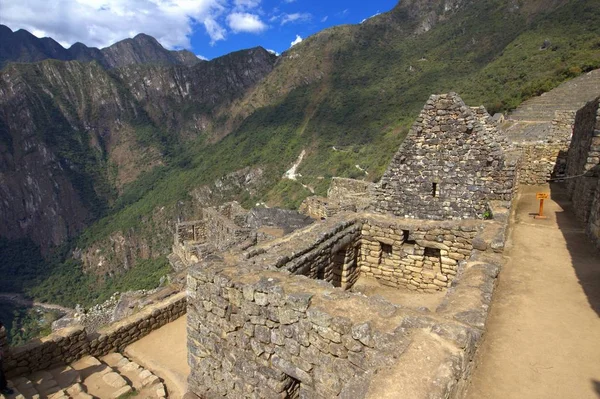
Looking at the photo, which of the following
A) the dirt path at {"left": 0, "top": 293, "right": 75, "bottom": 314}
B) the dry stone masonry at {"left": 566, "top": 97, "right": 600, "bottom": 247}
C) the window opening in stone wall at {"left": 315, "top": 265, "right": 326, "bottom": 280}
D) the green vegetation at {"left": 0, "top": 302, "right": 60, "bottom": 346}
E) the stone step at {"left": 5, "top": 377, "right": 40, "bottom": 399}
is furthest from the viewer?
the dirt path at {"left": 0, "top": 293, "right": 75, "bottom": 314}

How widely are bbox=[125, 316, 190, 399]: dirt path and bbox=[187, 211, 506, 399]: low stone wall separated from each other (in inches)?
110

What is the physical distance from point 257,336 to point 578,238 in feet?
22.3

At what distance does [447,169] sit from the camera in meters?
7.13

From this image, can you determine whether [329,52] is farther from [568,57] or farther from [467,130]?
[467,130]

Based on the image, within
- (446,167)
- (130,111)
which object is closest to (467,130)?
(446,167)

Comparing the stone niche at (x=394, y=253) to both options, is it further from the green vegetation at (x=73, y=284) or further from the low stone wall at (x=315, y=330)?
the green vegetation at (x=73, y=284)

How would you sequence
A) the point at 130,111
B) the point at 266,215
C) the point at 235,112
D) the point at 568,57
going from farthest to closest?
the point at 130,111 < the point at 235,112 < the point at 568,57 < the point at 266,215

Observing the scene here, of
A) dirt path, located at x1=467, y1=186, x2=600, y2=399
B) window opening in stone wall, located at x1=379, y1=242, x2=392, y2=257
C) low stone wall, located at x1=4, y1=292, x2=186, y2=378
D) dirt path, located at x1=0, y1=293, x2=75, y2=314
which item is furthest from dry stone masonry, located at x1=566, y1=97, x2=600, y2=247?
dirt path, located at x1=0, y1=293, x2=75, y2=314

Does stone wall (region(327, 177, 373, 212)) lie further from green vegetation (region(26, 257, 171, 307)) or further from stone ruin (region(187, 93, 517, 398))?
green vegetation (region(26, 257, 171, 307))

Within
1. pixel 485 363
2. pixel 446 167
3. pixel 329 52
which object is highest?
pixel 329 52

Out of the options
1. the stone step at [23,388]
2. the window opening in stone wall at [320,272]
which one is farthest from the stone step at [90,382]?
the window opening in stone wall at [320,272]

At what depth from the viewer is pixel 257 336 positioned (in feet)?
13.5

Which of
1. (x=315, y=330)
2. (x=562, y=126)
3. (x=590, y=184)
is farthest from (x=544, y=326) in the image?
(x=562, y=126)

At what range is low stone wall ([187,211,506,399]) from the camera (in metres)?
2.81
